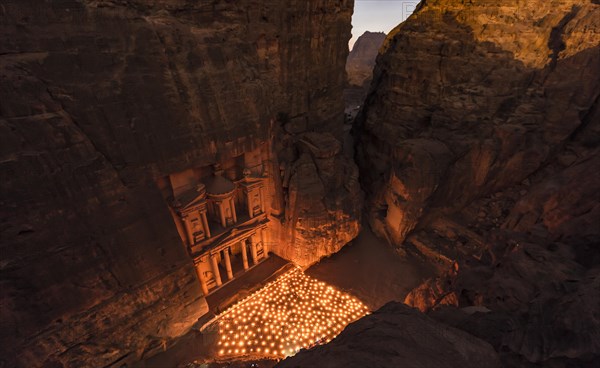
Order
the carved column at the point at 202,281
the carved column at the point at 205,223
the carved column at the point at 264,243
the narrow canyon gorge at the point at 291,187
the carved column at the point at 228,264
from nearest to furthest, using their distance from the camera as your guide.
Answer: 1. the narrow canyon gorge at the point at 291,187
2. the carved column at the point at 205,223
3. the carved column at the point at 202,281
4. the carved column at the point at 228,264
5. the carved column at the point at 264,243

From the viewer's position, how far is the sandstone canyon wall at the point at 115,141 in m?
6.90

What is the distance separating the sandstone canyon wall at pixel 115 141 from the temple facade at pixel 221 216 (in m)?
0.76

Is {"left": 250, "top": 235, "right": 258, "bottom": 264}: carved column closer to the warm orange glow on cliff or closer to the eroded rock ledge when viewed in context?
the warm orange glow on cliff

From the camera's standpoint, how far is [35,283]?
754cm

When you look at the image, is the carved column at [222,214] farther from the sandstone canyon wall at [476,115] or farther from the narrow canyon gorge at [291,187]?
the sandstone canyon wall at [476,115]

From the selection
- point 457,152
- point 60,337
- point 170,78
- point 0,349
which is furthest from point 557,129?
point 0,349

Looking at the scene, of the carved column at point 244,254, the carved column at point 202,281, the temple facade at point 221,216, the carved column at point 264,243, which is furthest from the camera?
the carved column at point 264,243

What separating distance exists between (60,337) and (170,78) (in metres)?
7.89

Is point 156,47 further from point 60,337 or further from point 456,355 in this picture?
point 456,355

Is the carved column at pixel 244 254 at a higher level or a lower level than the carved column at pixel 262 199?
lower

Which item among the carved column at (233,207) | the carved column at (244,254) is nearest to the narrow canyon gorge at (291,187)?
the carved column at (233,207)

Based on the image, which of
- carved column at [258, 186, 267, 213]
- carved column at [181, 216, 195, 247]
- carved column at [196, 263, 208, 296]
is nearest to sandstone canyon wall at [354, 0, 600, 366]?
carved column at [258, 186, 267, 213]

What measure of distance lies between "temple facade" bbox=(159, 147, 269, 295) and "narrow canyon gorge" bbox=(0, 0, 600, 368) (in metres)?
0.09

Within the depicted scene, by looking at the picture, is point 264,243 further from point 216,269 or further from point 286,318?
point 286,318
